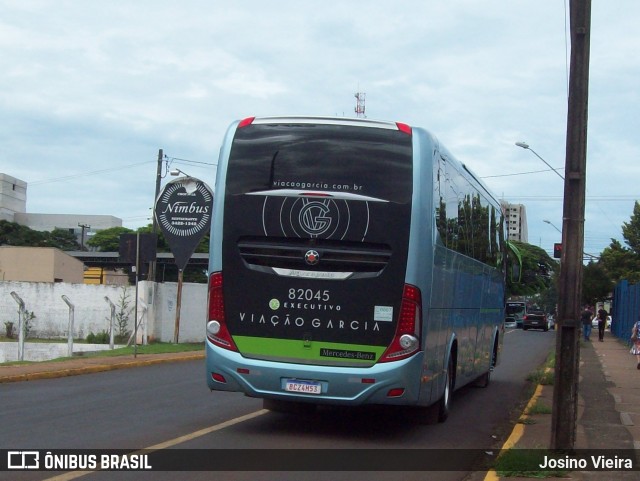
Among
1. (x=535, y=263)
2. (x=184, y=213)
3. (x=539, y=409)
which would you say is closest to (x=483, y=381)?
(x=539, y=409)

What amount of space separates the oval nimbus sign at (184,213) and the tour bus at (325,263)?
17081mm

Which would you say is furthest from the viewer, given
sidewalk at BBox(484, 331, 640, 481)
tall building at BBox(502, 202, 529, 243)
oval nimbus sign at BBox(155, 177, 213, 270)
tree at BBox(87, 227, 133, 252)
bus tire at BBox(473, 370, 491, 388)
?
tall building at BBox(502, 202, 529, 243)

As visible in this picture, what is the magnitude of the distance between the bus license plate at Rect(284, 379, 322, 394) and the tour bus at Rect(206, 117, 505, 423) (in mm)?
11

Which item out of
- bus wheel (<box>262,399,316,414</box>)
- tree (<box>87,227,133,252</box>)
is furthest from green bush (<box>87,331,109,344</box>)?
tree (<box>87,227,133,252</box>)

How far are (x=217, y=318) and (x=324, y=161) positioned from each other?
2163mm

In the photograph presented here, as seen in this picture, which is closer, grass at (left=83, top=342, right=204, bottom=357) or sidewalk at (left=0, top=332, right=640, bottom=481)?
sidewalk at (left=0, top=332, right=640, bottom=481)

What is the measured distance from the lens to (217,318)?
10.1 meters

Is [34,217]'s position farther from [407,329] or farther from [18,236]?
[407,329]

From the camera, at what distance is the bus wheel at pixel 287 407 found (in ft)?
39.3

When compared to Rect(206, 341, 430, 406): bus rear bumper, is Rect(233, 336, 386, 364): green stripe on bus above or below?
above

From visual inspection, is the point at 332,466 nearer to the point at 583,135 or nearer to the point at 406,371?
the point at 406,371

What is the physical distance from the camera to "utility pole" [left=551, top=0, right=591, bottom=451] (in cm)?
891

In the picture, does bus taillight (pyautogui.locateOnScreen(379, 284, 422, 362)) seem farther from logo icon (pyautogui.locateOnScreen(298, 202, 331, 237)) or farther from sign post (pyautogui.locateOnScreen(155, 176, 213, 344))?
sign post (pyautogui.locateOnScreen(155, 176, 213, 344))

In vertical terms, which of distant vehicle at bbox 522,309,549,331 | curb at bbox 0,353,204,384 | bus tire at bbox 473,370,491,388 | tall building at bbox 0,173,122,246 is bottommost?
distant vehicle at bbox 522,309,549,331
